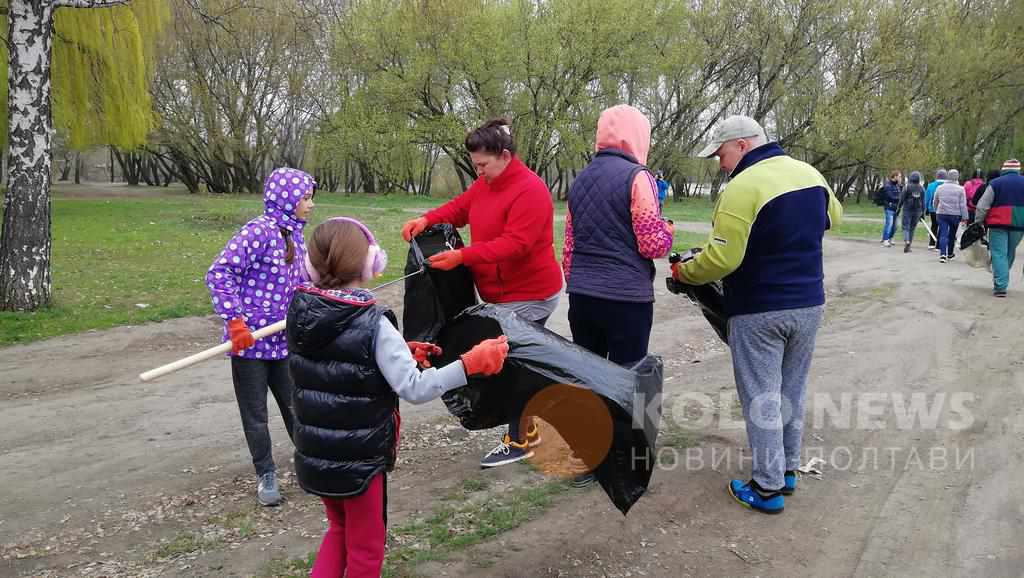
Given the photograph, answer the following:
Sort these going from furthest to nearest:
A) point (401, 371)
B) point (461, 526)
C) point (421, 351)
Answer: point (461, 526) → point (421, 351) → point (401, 371)

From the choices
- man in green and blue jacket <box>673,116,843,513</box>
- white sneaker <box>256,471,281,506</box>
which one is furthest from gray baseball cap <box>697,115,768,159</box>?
white sneaker <box>256,471,281,506</box>

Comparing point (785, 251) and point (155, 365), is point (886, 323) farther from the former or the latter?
point (155, 365)

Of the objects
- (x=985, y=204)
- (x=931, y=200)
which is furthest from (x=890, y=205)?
(x=985, y=204)

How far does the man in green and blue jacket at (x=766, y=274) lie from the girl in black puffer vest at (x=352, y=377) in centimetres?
165

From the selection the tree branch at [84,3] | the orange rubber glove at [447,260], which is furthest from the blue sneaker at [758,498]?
the tree branch at [84,3]

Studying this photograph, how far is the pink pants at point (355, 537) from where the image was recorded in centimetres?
284

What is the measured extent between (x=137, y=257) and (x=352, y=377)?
12791 millimetres

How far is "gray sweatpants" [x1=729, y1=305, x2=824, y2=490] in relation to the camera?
4031 millimetres

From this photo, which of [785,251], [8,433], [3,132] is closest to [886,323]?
[785,251]

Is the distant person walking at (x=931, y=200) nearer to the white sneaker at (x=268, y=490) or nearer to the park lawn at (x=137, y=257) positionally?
the park lawn at (x=137, y=257)

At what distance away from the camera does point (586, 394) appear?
3377mm

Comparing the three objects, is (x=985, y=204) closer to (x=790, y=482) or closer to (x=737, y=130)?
(x=790, y=482)

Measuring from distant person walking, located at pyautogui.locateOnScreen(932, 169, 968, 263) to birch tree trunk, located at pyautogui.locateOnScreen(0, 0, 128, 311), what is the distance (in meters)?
15.2

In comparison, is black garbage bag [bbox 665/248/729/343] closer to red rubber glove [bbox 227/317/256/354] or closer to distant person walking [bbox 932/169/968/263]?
red rubber glove [bbox 227/317/256/354]
